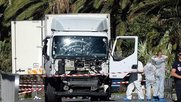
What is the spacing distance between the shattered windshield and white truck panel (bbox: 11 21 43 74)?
16.7ft

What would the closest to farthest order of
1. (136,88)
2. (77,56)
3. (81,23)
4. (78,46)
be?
(77,56) < (78,46) < (81,23) < (136,88)

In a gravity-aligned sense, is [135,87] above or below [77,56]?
below

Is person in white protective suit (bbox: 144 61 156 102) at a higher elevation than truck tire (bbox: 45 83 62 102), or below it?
higher

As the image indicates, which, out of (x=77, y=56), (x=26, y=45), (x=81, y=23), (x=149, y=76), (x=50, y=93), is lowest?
(x=50, y=93)

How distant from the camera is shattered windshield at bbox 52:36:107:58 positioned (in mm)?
19266

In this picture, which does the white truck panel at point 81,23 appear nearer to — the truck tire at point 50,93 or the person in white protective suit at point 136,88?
the truck tire at point 50,93

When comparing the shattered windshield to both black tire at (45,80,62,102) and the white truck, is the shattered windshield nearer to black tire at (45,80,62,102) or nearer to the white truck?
the white truck

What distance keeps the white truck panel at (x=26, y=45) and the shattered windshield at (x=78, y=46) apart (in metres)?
5.09

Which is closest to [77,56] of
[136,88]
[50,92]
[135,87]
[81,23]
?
[81,23]

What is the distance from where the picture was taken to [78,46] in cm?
1944

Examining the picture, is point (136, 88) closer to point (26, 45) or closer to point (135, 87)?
point (135, 87)

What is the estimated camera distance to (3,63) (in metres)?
32.5

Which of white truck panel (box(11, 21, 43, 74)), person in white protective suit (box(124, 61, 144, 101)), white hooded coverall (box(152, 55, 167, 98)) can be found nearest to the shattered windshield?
white hooded coverall (box(152, 55, 167, 98))

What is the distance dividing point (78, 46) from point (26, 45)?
19.9 feet
